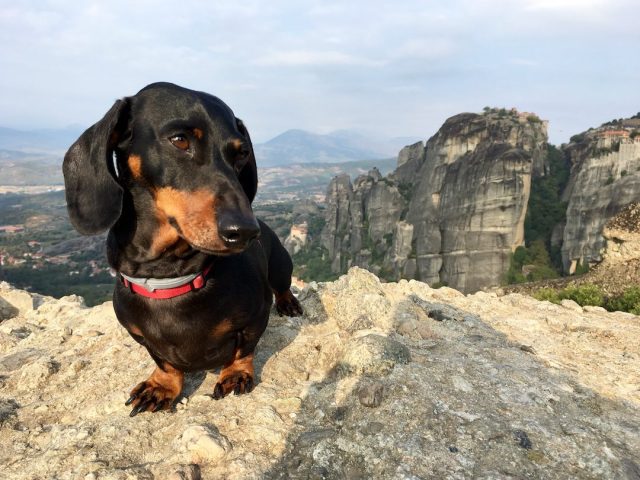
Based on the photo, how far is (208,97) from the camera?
2631mm

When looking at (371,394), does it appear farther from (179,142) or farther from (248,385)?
(179,142)

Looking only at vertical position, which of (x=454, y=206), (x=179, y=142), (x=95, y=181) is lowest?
(x=454, y=206)

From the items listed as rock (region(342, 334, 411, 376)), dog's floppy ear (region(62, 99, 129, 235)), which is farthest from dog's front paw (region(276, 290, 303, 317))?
dog's floppy ear (region(62, 99, 129, 235))

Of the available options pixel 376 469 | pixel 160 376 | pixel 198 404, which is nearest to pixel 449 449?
pixel 376 469

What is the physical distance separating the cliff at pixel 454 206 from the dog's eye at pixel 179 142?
56965 millimetres

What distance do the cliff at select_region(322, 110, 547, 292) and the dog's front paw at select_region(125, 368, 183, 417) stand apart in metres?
56.5

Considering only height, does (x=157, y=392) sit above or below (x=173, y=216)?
below

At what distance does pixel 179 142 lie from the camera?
235 cm

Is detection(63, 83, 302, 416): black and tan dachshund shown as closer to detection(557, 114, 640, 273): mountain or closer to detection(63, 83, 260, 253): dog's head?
detection(63, 83, 260, 253): dog's head

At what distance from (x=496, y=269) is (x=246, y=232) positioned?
57875 mm

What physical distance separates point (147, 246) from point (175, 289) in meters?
0.34

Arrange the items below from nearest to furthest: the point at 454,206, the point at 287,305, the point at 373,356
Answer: the point at 373,356
the point at 287,305
the point at 454,206

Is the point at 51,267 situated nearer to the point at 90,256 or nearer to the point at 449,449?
the point at 90,256

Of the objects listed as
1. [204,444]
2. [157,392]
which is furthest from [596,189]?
[204,444]
